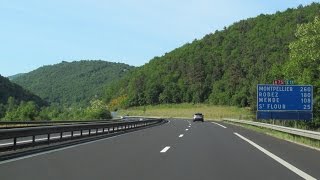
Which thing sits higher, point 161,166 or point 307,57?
point 307,57

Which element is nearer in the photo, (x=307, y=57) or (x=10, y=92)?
(x=307, y=57)

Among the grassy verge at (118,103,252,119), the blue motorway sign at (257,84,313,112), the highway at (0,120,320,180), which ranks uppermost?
the blue motorway sign at (257,84,313,112)

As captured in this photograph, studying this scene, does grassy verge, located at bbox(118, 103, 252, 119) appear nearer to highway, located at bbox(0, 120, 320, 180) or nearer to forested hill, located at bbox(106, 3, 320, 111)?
forested hill, located at bbox(106, 3, 320, 111)

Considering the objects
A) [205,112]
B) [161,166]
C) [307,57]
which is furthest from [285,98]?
[205,112]

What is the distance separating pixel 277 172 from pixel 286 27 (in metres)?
132

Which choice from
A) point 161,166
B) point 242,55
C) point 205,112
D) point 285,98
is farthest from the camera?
point 242,55

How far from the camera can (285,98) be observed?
1592 inches

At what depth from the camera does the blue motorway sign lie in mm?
39594

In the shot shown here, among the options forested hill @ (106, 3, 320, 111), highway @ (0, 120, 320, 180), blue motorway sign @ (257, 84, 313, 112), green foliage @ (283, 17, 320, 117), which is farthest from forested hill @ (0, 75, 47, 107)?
highway @ (0, 120, 320, 180)

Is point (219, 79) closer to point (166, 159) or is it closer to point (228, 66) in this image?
point (228, 66)

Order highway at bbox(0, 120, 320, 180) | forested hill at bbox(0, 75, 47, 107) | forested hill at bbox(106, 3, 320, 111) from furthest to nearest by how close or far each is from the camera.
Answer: forested hill at bbox(0, 75, 47, 107) < forested hill at bbox(106, 3, 320, 111) < highway at bbox(0, 120, 320, 180)

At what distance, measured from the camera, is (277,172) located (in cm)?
1177

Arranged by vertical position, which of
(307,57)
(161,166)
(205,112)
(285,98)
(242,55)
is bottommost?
(205,112)

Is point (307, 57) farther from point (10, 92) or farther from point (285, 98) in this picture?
point (10, 92)
